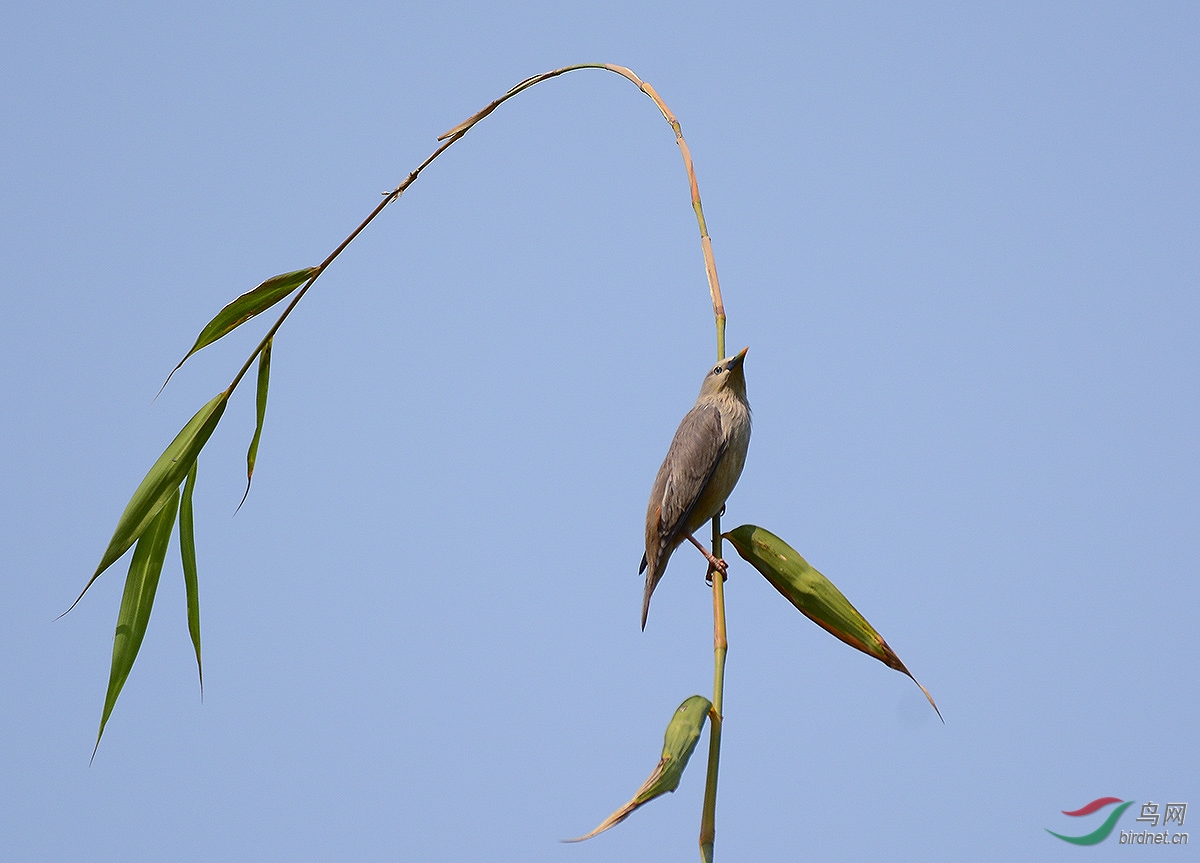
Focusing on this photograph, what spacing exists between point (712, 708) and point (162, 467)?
142 centimetres

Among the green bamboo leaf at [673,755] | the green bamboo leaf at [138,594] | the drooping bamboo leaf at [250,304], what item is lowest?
the green bamboo leaf at [673,755]

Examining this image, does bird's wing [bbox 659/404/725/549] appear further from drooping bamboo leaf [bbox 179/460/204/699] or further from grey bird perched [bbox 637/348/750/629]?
drooping bamboo leaf [bbox 179/460/204/699]

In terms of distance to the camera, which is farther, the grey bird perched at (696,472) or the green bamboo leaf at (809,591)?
the grey bird perched at (696,472)

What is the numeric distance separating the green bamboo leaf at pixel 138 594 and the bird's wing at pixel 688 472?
1.46m

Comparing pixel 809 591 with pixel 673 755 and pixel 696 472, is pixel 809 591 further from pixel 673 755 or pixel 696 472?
pixel 696 472

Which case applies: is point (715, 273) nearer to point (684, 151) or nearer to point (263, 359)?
point (684, 151)

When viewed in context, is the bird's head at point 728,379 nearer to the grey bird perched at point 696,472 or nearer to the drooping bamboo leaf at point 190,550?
the grey bird perched at point 696,472

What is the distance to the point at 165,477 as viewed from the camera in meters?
2.40

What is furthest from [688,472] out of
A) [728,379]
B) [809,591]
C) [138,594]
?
[138,594]

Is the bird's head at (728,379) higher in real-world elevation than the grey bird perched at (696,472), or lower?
higher

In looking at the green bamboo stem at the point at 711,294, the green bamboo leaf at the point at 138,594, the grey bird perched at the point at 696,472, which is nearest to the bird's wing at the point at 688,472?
the grey bird perched at the point at 696,472

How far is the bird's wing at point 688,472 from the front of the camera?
317 cm

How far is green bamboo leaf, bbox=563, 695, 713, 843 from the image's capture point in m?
1.65

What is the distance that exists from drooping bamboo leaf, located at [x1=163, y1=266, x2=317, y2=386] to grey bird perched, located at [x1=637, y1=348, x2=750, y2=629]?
1.30m
